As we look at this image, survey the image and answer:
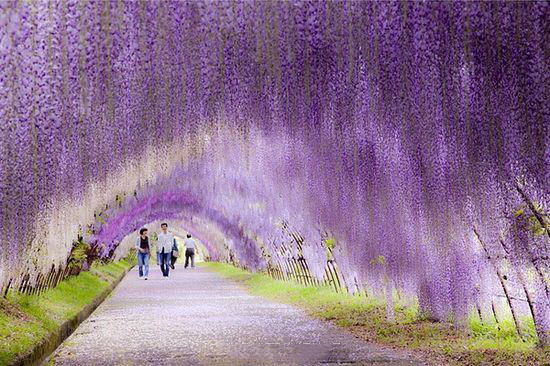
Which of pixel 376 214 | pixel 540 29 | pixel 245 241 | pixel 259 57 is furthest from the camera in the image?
pixel 245 241

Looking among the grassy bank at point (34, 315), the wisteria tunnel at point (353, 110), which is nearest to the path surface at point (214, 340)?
the grassy bank at point (34, 315)

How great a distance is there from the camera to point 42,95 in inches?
323

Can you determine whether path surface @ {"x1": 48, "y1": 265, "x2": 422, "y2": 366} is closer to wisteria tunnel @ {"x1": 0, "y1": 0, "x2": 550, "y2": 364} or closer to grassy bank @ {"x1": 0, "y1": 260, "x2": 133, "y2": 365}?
grassy bank @ {"x1": 0, "y1": 260, "x2": 133, "y2": 365}

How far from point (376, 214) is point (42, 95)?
15.6 ft

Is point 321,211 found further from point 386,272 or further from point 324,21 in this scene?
point 324,21

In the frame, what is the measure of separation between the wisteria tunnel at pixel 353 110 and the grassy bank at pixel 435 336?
27cm

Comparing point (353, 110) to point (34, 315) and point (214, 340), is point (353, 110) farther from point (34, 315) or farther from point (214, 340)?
point (34, 315)

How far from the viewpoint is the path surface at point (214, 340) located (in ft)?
25.7

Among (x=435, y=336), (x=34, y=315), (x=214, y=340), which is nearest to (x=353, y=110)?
(x=435, y=336)

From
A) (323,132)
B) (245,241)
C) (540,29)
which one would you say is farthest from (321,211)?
(245,241)

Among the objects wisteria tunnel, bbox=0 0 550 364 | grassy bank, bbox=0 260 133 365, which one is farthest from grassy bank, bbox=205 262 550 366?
grassy bank, bbox=0 260 133 365

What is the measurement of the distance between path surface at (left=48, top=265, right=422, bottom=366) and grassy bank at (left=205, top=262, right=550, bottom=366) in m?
0.35

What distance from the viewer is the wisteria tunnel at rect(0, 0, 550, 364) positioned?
6.64 metres

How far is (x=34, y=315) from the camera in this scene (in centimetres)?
1070
